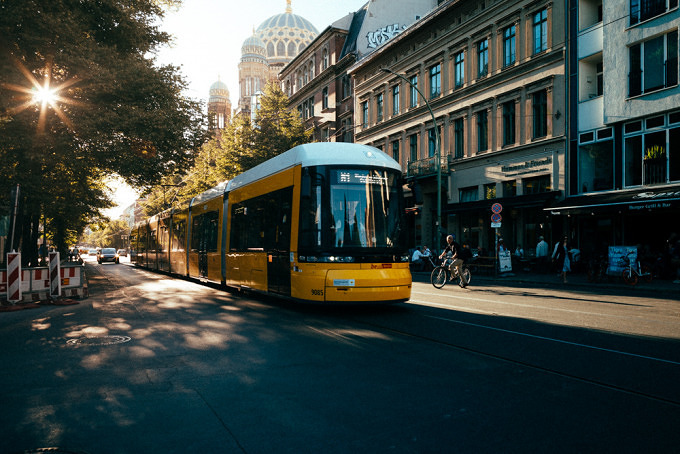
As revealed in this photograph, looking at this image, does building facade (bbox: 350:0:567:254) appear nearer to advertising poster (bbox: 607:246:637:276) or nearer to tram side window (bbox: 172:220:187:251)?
advertising poster (bbox: 607:246:637:276)

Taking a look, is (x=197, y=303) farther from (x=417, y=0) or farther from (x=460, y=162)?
(x=417, y=0)

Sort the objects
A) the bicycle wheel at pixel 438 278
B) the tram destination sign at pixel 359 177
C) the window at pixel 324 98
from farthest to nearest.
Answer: the window at pixel 324 98, the bicycle wheel at pixel 438 278, the tram destination sign at pixel 359 177

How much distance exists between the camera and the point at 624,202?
68.0 feet

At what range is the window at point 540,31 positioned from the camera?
26.7 m

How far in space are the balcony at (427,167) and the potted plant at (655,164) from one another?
12.5 metres

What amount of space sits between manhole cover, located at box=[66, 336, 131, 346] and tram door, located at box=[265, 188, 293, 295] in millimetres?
3514

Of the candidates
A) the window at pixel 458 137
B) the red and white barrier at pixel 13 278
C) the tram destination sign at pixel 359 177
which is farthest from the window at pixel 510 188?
the red and white barrier at pixel 13 278

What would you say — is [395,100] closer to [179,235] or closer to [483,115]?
[483,115]

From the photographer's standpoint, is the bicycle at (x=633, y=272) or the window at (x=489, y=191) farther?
the window at (x=489, y=191)

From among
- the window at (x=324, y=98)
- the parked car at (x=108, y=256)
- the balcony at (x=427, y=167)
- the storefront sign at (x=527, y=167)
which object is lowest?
the parked car at (x=108, y=256)

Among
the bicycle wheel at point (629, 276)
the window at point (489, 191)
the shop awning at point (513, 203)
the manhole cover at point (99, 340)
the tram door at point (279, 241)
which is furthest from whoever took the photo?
the window at point (489, 191)

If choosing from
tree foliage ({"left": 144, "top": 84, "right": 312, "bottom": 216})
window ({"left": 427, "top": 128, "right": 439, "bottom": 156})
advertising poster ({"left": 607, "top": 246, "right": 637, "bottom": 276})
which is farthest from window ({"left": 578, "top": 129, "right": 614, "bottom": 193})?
tree foliage ({"left": 144, "top": 84, "right": 312, "bottom": 216})

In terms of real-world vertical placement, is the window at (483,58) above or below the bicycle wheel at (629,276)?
above

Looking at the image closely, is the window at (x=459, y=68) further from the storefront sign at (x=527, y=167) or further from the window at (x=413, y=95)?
the storefront sign at (x=527, y=167)
